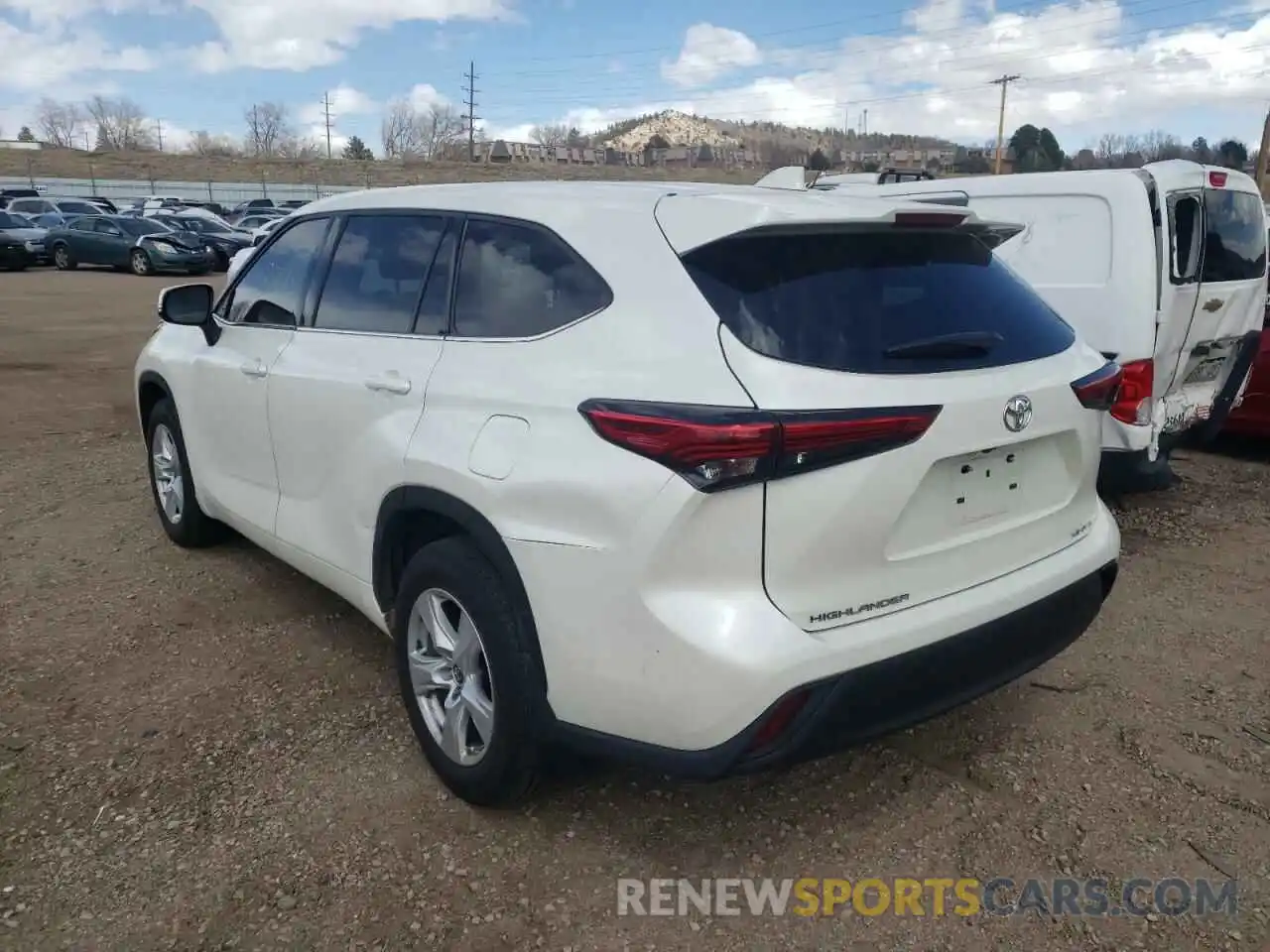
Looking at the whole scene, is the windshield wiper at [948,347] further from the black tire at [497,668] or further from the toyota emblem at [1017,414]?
the black tire at [497,668]

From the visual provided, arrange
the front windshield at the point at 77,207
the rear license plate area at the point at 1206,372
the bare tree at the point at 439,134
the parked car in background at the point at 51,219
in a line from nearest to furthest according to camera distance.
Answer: the rear license plate area at the point at 1206,372 < the parked car in background at the point at 51,219 < the front windshield at the point at 77,207 < the bare tree at the point at 439,134

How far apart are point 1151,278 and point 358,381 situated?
4.03 meters

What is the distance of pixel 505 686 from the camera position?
2549 mm

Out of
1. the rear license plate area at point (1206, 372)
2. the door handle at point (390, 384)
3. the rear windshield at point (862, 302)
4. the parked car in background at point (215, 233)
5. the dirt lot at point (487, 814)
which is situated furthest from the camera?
the parked car in background at point (215, 233)

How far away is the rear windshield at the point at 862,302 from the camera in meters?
2.31

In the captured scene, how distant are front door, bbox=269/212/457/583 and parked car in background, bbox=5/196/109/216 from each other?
31705 millimetres

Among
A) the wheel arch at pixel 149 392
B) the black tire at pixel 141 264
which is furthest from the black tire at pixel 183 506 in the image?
the black tire at pixel 141 264

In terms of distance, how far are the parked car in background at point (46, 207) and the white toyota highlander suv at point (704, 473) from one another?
32687 millimetres

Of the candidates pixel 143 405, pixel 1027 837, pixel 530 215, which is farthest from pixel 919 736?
pixel 143 405

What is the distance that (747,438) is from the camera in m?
2.15

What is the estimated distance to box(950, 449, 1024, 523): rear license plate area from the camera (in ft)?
8.08

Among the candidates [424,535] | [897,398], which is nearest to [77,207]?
[424,535]

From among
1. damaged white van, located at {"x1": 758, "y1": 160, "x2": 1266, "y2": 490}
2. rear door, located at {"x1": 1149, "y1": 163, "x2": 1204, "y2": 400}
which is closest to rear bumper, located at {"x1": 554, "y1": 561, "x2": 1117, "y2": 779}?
damaged white van, located at {"x1": 758, "y1": 160, "x2": 1266, "y2": 490}

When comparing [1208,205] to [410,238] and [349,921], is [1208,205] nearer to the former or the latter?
[410,238]
